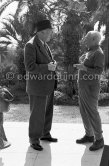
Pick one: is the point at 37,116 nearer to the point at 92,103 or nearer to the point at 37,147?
the point at 37,147

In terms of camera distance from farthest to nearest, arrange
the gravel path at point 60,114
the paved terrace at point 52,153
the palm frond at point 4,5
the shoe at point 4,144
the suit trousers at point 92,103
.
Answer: the palm frond at point 4,5 < the gravel path at point 60,114 < the shoe at point 4,144 < the suit trousers at point 92,103 < the paved terrace at point 52,153

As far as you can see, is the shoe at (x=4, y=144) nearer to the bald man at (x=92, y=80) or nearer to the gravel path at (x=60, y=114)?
the bald man at (x=92, y=80)

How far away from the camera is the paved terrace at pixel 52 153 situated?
3962 mm

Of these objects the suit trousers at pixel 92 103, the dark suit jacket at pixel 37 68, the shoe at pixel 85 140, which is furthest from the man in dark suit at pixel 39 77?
the shoe at pixel 85 140

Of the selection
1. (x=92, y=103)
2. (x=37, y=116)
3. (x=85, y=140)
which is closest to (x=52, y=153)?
(x=37, y=116)

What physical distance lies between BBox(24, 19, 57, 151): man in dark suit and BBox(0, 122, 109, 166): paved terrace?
204mm

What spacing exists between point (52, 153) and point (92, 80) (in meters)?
1.16

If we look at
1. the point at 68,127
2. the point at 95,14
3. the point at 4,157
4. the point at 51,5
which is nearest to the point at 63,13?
the point at 51,5

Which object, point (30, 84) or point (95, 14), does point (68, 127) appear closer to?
point (30, 84)

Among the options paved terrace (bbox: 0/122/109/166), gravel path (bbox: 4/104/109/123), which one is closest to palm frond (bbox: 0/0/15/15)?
gravel path (bbox: 4/104/109/123)

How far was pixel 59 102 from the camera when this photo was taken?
30.0 feet

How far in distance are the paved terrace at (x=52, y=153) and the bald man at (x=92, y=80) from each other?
10.0 inches

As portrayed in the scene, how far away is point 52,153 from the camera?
14.1 ft

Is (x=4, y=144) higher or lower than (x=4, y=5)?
lower
